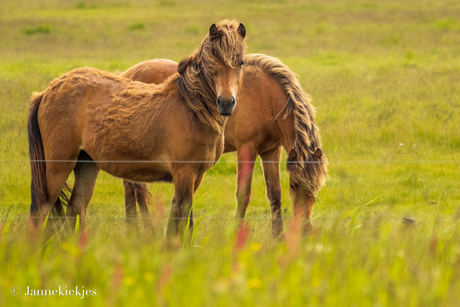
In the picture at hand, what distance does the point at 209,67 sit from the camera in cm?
378

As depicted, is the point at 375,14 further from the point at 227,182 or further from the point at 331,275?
the point at 331,275

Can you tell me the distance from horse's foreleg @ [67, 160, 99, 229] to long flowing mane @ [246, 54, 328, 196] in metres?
1.81

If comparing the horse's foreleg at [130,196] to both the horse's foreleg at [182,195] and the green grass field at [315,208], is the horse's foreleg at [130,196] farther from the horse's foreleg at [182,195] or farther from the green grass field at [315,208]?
the horse's foreleg at [182,195]

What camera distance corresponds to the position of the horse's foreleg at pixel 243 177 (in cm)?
527

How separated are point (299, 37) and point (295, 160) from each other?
17136 millimetres

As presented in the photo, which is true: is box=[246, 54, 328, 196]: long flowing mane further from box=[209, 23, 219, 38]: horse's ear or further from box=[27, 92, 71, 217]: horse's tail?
box=[27, 92, 71, 217]: horse's tail

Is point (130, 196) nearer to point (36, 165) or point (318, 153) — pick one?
point (36, 165)

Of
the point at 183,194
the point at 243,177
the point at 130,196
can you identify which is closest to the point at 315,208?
the point at 243,177

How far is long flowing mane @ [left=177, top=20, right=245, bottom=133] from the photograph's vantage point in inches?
145

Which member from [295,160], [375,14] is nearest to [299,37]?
[375,14]

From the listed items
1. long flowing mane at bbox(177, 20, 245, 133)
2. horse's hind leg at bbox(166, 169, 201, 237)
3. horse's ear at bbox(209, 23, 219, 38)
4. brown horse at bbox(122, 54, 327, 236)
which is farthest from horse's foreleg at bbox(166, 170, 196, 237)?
brown horse at bbox(122, 54, 327, 236)

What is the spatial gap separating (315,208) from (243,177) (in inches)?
48.8

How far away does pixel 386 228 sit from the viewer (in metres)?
3.77

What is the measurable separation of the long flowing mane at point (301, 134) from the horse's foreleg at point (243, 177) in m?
0.55
